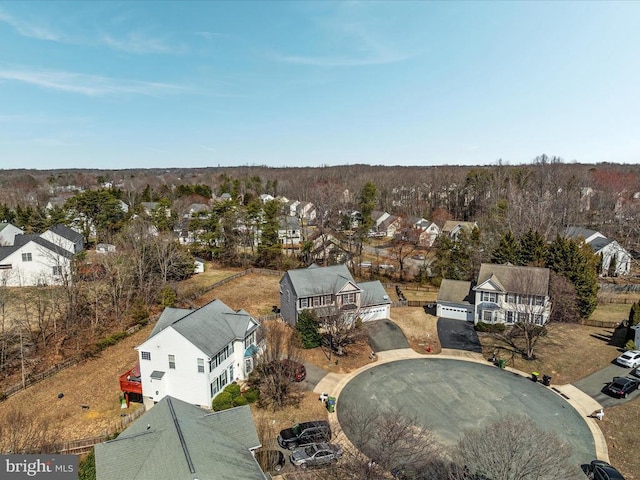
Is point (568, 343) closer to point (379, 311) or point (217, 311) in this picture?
point (379, 311)

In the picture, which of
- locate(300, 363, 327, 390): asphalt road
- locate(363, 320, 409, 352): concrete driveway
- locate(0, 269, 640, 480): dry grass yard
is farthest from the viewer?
locate(363, 320, 409, 352): concrete driveway

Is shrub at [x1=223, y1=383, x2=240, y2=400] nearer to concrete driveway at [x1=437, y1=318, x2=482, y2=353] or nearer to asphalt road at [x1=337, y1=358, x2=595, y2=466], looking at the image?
asphalt road at [x1=337, y1=358, x2=595, y2=466]

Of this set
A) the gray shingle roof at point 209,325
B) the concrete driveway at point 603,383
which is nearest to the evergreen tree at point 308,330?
the gray shingle roof at point 209,325

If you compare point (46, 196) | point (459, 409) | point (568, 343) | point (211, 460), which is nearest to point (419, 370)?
point (459, 409)

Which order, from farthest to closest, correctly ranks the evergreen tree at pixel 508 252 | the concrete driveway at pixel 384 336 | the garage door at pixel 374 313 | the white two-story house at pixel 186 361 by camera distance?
the evergreen tree at pixel 508 252 < the garage door at pixel 374 313 < the concrete driveway at pixel 384 336 < the white two-story house at pixel 186 361

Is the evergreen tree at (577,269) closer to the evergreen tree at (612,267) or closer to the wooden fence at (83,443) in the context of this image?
the evergreen tree at (612,267)

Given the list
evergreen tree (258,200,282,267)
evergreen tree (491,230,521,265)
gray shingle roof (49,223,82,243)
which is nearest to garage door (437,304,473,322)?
evergreen tree (491,230,521,265)
